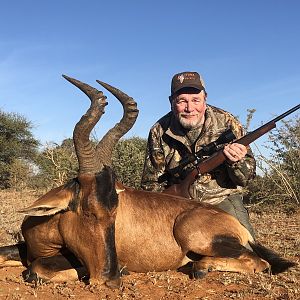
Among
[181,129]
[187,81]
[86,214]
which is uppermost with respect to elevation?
[187,81]

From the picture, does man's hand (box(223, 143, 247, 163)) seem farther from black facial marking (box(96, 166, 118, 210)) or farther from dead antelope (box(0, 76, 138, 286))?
black facial marking (box(96, 166, 118, 210))

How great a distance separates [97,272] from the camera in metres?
4.60

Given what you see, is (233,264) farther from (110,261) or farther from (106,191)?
(106,191)

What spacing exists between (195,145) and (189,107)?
55 centimetres

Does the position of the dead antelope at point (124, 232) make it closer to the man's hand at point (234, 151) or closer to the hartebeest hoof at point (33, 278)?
the hartebeest hoof at point (33, 278)

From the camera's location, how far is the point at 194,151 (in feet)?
23.3

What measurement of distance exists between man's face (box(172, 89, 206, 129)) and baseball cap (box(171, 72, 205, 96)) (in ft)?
0.30

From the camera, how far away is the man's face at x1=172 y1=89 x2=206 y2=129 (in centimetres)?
704

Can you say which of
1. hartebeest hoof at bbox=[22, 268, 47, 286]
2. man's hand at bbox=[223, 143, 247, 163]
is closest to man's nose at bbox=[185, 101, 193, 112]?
man's hand at bbox=[223, 143, 247, 163]

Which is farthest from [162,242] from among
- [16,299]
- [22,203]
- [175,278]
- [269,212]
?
[22,203]

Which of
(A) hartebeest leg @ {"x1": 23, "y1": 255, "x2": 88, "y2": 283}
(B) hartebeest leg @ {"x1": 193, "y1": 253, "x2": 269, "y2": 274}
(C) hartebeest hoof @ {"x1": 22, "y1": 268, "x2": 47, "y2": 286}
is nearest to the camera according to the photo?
(C) hartebeest hoof @ {"x1": 22, "y1": 268, "x2": 47, "y2": 286}

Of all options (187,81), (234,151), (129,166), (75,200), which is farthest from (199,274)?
(129,166)

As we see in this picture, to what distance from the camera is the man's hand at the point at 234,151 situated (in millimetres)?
6328

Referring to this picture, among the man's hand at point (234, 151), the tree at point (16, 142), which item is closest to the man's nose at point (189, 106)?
the man's hand at point (234, 151)
